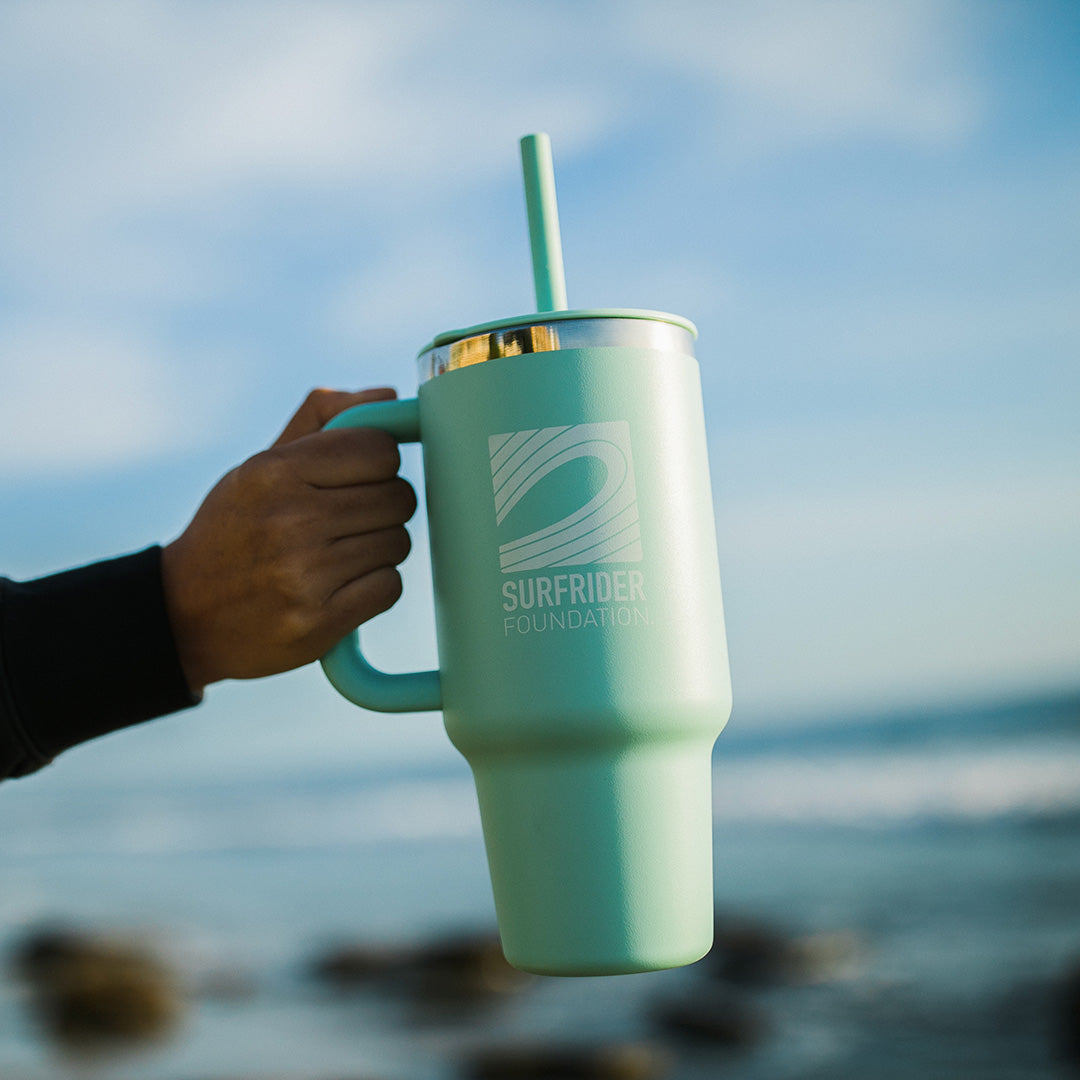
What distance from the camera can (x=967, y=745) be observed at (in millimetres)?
13891

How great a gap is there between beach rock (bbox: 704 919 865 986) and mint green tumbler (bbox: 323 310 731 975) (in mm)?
5731

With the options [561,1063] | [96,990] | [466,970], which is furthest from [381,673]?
[96,990]

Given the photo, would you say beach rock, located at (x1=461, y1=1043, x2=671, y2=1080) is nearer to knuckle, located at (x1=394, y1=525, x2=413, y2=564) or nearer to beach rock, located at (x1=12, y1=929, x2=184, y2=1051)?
beach rock, located at (x1=12, y1=929, x2=184, y2=1051)

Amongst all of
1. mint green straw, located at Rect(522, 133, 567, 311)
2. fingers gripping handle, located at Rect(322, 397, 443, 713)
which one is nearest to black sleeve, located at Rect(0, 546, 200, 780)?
fingers gripping handle, located at Rect(322, 397, 443, 713)

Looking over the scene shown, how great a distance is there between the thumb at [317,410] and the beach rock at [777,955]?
567 cm

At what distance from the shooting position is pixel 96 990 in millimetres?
6578

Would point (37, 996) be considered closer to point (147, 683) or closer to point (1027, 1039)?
point (1027, 1039)

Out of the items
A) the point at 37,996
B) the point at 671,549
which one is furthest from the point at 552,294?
the point at 37,996

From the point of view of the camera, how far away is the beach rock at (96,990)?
6.10 metres

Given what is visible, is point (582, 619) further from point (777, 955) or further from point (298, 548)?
point (777, 955)

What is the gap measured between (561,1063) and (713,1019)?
3.02ft

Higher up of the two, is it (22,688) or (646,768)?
(22,688)

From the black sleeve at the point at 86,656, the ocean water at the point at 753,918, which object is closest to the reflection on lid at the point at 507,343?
the black sleeve at the point at 86,656

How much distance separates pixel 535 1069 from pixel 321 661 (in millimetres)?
4903
